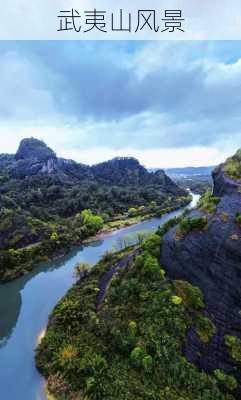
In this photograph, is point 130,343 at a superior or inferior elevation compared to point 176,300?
inferior

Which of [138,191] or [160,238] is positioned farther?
[138,191]

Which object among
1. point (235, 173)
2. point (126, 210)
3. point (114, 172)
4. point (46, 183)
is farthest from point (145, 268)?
point (114, 172)

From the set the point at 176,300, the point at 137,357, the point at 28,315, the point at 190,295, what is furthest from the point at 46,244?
the point at 137,357

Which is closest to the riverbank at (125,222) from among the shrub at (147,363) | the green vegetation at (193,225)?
the green vegetation at (193,225)

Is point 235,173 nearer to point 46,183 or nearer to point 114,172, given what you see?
point 46,183

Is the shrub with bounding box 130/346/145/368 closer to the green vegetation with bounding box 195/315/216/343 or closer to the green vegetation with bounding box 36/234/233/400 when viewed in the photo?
the green vegetation with bounding box 36/234/233/400

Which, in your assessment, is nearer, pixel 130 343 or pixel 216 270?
pixel 130 343

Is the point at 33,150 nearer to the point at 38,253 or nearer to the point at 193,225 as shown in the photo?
the point at 38,253

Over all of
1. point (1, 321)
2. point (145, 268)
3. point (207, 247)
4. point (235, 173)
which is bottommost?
point (1, 321)
